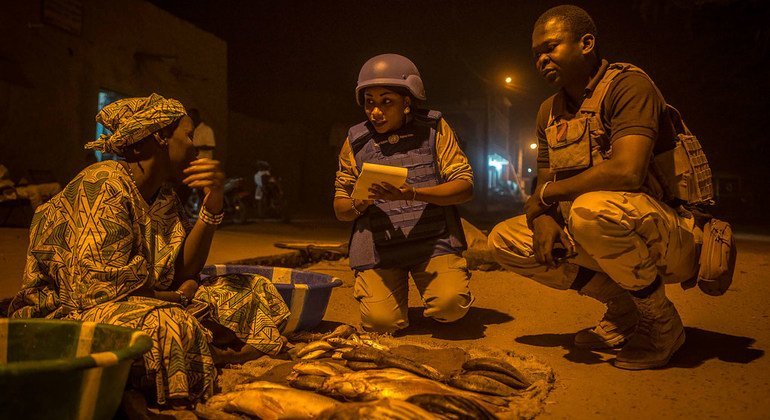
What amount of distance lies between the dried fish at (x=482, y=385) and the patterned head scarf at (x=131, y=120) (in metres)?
1.60

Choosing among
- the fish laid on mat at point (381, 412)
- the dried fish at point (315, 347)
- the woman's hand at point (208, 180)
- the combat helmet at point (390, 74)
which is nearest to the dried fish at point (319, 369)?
the dried fish at point (315, 347)

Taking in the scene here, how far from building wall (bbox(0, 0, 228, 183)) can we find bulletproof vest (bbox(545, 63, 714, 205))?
8.44 metres

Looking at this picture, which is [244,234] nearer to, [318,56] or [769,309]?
[769,309]

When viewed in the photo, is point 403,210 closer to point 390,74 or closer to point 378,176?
point 378,176

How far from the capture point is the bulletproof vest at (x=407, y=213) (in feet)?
13.1

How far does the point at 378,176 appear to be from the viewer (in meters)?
3.46

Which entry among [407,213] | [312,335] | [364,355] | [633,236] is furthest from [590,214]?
[312,335]

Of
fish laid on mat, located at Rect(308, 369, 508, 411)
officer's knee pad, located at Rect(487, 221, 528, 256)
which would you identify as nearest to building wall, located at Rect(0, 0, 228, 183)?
officer's knee pad, located at Rect(487, 221, 528, 256)

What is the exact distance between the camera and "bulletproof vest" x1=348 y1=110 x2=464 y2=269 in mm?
3980

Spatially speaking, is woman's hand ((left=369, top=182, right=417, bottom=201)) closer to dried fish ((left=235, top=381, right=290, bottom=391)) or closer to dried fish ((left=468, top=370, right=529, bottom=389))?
dried fish ((left=468, top=370, right=529, bottom=389))

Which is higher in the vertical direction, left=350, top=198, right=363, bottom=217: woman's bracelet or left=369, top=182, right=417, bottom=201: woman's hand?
left=369, top=182, right=417, bottom=201: woman's hand

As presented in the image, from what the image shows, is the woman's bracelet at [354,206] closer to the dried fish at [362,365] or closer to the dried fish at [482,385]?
the dried fish at [362,365]

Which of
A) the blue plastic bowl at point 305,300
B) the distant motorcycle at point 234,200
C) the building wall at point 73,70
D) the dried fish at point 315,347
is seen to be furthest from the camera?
the distant motorcycle at point 234,200

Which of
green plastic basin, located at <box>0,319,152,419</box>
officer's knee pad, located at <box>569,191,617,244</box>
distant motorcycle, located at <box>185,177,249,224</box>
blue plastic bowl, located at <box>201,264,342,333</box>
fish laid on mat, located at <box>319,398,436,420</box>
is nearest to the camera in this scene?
green plastic basin, located at <box>0,319,152,419</box>
